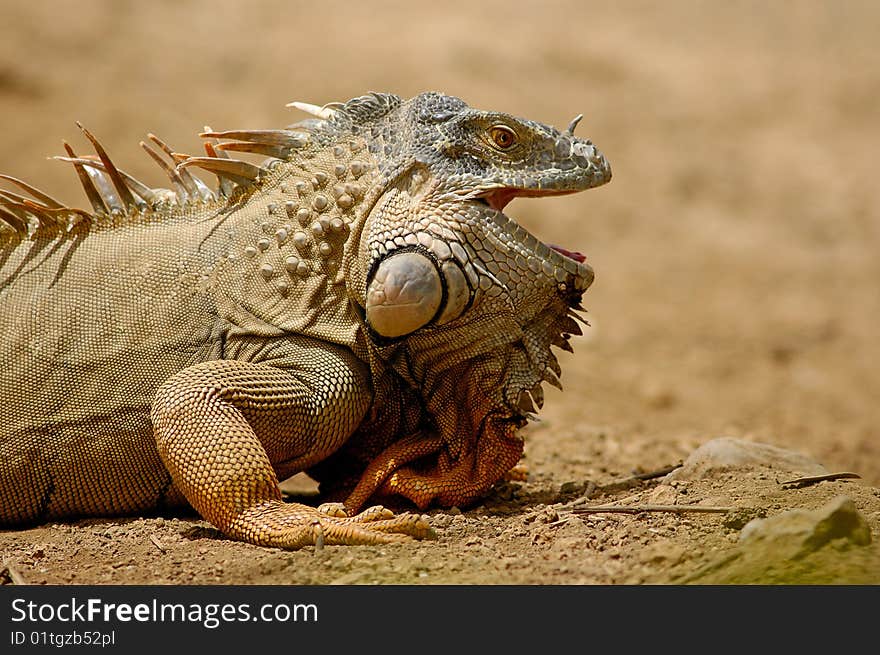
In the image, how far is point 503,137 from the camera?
523 centimetres

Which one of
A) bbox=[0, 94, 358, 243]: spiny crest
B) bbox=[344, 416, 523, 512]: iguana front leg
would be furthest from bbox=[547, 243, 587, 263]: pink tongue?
bbox=[0, 94, 358, 243]: spiny crest

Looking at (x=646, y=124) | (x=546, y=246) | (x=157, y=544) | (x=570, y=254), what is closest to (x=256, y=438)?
(x=157, y=544)

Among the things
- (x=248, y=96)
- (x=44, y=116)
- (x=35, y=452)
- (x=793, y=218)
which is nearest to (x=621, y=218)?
(x=793, y=218)

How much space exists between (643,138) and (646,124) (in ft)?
1.22

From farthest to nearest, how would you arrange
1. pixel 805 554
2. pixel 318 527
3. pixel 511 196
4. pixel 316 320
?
pixel 511 196 → pixel 316 320 → pixel 318 527 → pixel 805 554

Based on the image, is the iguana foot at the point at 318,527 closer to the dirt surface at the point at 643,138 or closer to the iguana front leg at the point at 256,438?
the iguana front leg at the point at 256,438

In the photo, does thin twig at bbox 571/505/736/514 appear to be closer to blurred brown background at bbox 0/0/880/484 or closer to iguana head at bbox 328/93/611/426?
iguana head at bbox 328/93/611/426

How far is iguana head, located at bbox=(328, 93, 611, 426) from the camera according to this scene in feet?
16.3

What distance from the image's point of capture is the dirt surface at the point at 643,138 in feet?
36.7

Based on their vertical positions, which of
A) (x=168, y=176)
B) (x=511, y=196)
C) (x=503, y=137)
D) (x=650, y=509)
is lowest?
(x=650, y=509)

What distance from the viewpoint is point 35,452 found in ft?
17.2

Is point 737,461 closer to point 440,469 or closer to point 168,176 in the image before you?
point 440,469

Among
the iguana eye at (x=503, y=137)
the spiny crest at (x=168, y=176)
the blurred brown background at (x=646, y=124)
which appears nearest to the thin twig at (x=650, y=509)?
the iguana eye at (x=503, y=137)

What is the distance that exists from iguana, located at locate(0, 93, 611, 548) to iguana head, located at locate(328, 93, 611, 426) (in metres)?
0.01
